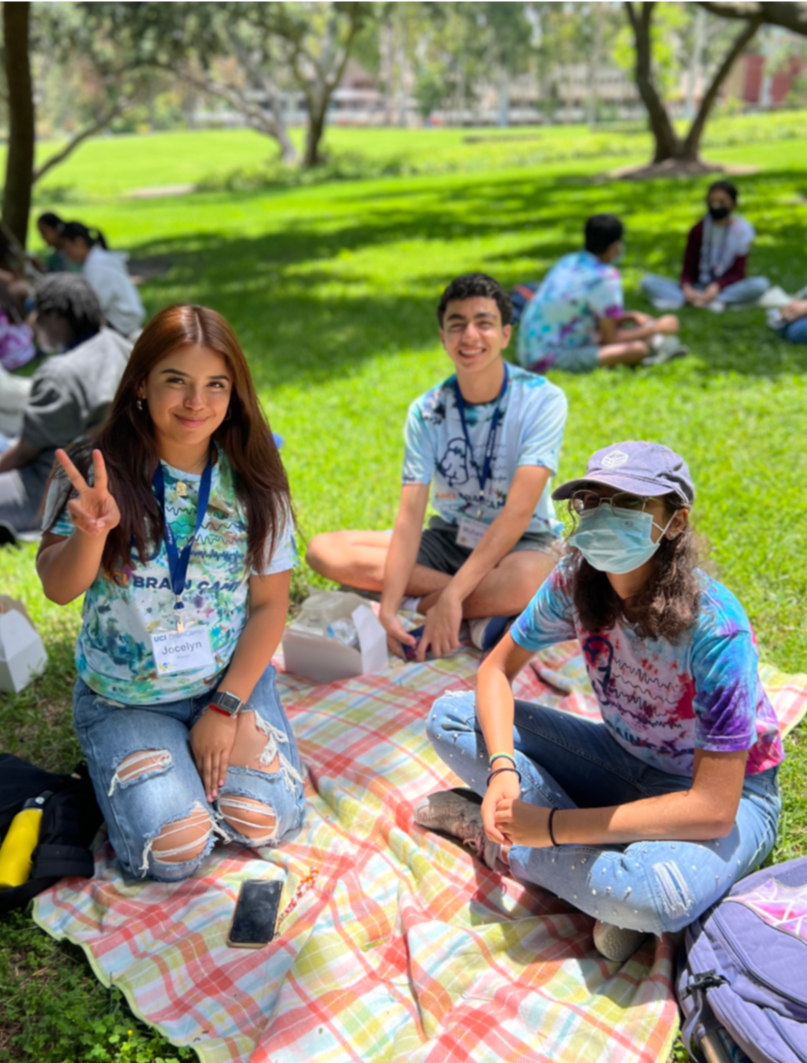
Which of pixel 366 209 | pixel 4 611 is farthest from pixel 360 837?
pixel 366 209

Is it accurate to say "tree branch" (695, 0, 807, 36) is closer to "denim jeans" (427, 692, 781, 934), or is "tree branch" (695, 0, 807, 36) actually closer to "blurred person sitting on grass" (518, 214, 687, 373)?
"blurred person sitting on grass" (518, 214, 687, 373)

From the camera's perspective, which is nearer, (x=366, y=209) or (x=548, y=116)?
(x=366, y=209)

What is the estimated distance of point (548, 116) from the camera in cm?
7869

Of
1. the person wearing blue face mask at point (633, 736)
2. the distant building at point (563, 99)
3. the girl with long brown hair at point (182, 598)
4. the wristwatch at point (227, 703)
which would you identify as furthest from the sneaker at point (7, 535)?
the distant building at point (563, 99)

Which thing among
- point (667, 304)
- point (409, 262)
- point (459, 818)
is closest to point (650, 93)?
point (409, 262)

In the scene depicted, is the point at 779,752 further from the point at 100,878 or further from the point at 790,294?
the point at 790,294

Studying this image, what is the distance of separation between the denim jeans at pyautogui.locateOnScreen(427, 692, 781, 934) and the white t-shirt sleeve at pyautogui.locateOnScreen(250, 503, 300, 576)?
63 cm

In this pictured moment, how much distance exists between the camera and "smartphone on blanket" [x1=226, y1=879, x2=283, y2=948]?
2.69m

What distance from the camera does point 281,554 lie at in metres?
3.05

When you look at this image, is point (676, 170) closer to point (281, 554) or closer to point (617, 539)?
point (281, 554)

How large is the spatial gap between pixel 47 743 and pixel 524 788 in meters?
1.89

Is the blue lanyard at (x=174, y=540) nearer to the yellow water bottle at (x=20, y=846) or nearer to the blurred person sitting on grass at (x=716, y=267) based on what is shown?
the yellow water bottle at (x=20, y=846)

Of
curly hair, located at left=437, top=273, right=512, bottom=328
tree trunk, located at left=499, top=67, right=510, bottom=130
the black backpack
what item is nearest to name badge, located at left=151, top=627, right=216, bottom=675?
Answer: the black backpack

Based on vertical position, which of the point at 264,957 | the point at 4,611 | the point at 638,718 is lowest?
the point at 264,957
